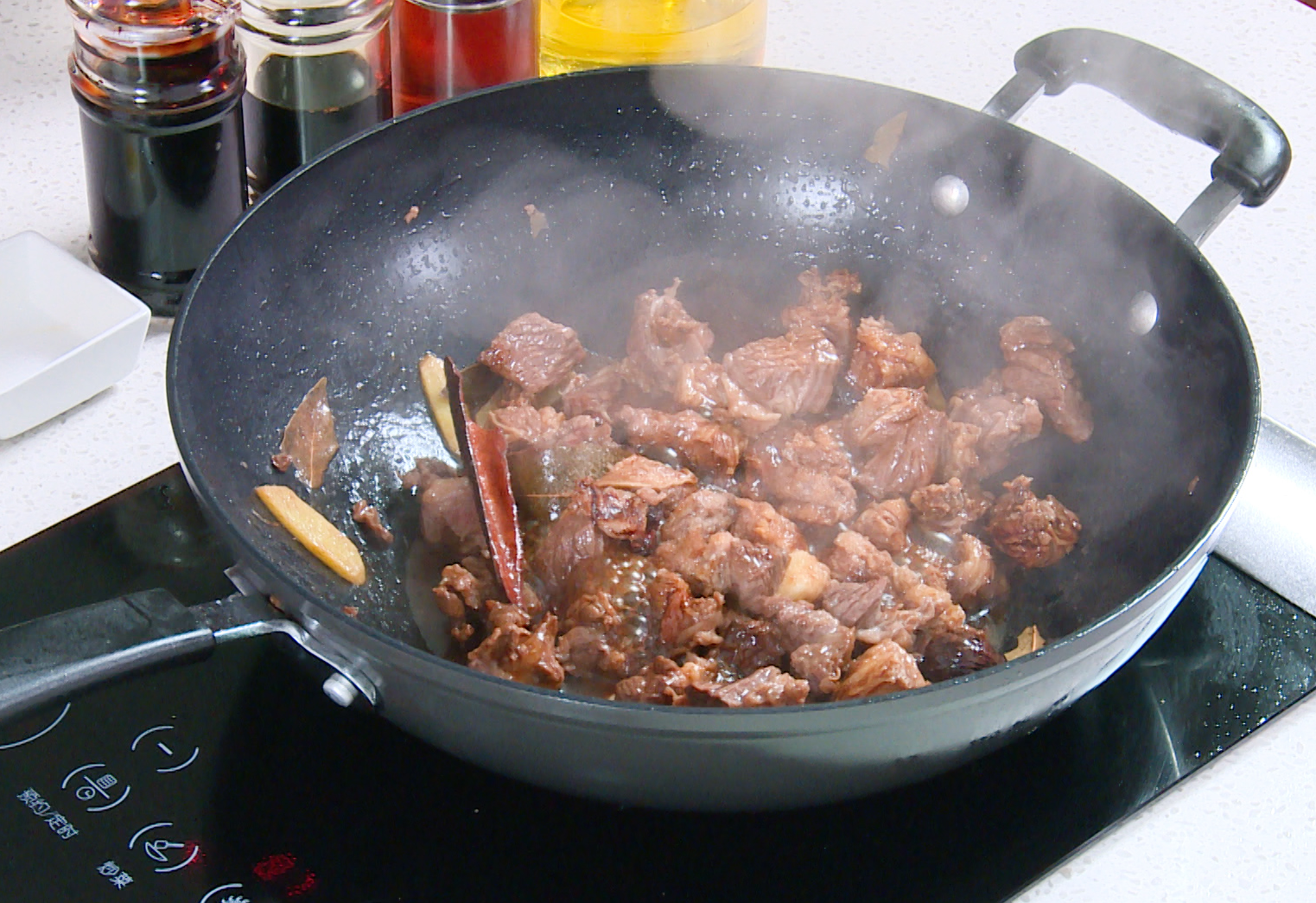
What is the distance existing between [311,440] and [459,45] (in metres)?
0.48

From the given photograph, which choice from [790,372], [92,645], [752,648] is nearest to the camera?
[92,645]

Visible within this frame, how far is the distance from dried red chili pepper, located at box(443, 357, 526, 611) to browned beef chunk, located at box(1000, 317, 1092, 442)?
1.65ft

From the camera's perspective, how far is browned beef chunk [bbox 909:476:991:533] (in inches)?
47.9

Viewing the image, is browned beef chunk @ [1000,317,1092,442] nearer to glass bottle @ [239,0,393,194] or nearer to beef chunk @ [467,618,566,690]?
beef chunk @ [467,618,566,690]

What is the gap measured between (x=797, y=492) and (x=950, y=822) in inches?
14.7

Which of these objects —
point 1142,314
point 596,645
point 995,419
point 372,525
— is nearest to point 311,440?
point 372,525

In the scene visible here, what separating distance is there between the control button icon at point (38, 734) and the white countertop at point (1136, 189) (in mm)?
230

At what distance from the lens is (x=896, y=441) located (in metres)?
1.26

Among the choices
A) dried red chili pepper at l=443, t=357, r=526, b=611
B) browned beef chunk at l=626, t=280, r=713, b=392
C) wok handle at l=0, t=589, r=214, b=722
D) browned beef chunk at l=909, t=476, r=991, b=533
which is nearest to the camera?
wok handle at l=0, t=589, r=214, b=722

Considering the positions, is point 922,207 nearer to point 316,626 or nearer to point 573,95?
point 573,95

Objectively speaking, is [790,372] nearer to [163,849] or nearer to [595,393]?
[595,393]

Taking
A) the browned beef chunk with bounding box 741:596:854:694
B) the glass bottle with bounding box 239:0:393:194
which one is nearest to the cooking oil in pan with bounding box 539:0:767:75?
the glass bottle with bounding box 239:0:393:194

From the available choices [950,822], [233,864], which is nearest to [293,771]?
[233,864]

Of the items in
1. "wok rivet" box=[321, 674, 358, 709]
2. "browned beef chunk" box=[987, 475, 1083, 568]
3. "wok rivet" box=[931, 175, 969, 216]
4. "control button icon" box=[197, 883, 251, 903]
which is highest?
"wok rivet" box=[931, 175, 969, 216]
